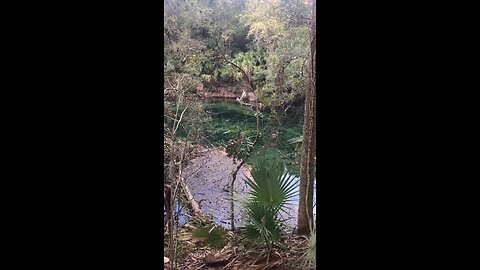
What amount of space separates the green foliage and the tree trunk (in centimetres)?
7

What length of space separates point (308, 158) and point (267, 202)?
1.16 feet

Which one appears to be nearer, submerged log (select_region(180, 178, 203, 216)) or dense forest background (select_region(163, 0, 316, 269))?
dense forest background (select_region(163, 0, 316, 269))

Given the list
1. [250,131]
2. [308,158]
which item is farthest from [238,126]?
[308,158]

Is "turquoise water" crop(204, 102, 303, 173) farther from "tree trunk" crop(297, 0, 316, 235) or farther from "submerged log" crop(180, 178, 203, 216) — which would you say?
"submerged log" crop(180, 178, 203, 216)

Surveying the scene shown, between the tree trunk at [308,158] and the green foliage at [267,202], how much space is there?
0.07 meters

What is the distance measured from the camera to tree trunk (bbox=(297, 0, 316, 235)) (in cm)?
227

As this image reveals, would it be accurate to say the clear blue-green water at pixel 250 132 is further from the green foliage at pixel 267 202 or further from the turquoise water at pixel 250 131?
the green foliage at pixel 267 202

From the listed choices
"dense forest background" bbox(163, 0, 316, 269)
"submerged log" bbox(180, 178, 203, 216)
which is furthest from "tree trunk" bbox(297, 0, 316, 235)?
"submerged log" bbox(180, 178, 203, 216)

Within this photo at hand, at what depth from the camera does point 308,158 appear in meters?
2.38

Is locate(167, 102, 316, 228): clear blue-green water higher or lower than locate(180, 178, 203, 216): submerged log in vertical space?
higher
